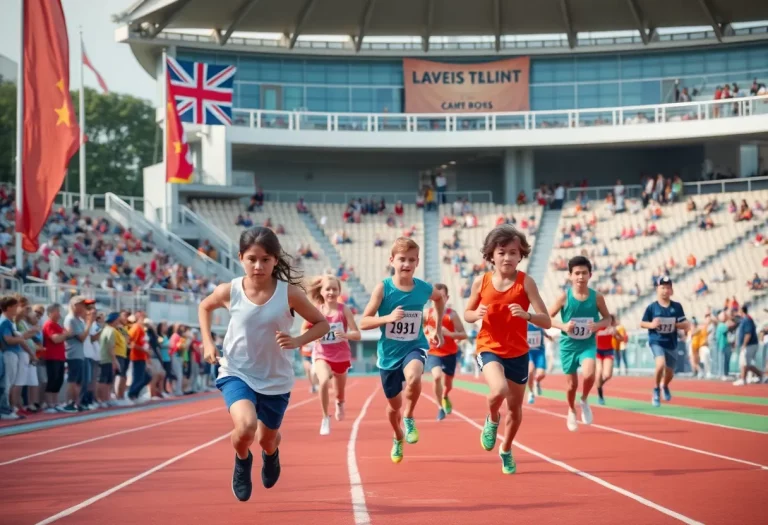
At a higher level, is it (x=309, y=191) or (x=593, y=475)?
(x=309, y=191)

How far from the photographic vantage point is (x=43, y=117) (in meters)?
23.5

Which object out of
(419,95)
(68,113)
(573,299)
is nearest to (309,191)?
(419,95)

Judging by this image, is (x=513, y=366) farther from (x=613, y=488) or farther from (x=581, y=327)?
(x=581, y=327)

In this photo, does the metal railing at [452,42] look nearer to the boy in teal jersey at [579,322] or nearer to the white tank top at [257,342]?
the boy in teal jersey at [579,322]

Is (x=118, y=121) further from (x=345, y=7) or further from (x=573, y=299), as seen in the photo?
(x=573, y=299)

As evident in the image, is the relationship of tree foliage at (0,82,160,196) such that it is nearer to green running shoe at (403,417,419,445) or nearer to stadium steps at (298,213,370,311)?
stadium steps at (298,213,370,311)

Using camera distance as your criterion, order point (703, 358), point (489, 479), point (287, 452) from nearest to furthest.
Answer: point (489, 479), point (287, 452), point (703, 358)

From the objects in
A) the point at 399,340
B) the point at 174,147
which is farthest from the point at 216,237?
the point at 399,340

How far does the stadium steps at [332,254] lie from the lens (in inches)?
2032

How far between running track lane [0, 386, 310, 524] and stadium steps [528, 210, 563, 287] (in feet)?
118

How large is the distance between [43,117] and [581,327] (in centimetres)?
1324

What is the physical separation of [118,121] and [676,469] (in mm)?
71298

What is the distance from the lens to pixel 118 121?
78.0 m

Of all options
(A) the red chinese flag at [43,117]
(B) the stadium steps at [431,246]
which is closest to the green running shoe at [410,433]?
(A) the red chinese flag at [43,117]
